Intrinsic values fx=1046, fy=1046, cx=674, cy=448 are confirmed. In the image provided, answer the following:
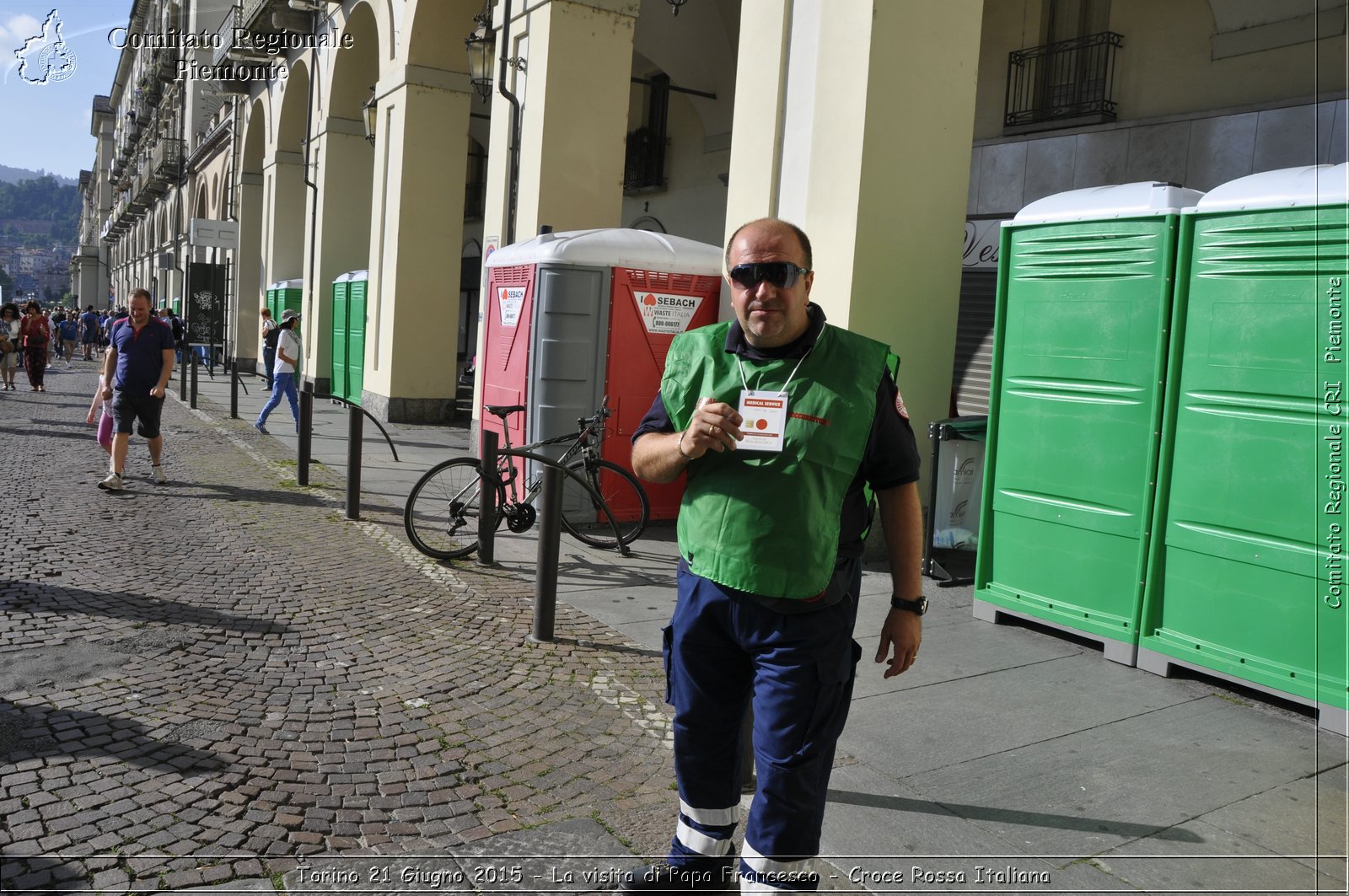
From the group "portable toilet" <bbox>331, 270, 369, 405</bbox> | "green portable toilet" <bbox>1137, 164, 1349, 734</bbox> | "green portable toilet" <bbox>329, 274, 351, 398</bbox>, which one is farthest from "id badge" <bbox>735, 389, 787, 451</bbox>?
"green portable toilet" <bbox>329, 274, 351, 398</bbox>

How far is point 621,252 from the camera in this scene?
8508 millimetres

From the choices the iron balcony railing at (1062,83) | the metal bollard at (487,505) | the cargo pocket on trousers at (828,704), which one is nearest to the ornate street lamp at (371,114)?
the iron balcony railing at (1062,83)

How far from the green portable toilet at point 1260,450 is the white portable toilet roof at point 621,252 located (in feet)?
14.4

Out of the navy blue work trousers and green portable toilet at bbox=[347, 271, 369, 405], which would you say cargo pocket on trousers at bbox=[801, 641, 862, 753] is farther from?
green portable toilet at bbox=[347, 271, 369, 405]

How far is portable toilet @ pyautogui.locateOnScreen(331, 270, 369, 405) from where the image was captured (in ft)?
59.2

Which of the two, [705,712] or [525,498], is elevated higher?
[705,712]

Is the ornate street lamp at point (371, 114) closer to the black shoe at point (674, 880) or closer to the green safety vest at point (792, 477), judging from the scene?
the green safety vest at point (792, 477)

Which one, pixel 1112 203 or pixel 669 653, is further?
pixel 1112 203

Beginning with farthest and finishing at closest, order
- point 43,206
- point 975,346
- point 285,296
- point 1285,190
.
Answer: point 43,206, point 285,296, point 975,346, point 1285,190

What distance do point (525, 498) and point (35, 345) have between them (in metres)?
18.4

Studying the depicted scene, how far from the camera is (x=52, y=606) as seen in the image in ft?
19.0

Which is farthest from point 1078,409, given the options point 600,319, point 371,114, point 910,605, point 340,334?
point 340,334

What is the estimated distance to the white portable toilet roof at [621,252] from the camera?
27.5 ft

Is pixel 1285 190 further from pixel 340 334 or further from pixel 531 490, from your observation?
pixel 340 334
